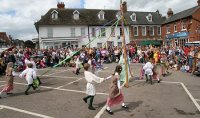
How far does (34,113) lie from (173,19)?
39.9 m

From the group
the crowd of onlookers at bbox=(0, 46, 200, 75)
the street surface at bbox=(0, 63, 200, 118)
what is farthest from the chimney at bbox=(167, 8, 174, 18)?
the street surface at bbox=(0, 63, 200, 118)

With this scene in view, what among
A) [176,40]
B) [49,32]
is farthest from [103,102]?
[176,40]

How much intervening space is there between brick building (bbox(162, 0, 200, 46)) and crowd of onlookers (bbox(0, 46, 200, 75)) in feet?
42.5

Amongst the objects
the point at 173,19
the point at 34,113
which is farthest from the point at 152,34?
the point at 34,113

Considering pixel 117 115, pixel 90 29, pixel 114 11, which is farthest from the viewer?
pixel 114 11

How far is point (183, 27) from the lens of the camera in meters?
41.2

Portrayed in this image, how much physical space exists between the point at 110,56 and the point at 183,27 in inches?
771

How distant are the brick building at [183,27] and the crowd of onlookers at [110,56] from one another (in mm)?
12948

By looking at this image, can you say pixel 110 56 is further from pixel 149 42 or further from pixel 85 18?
pixel 149 42

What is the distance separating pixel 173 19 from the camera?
44.5m

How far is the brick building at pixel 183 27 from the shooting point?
123 ft

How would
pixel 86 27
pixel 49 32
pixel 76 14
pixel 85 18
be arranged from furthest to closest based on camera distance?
pixel 85 18 → pixel 76 14 → pixel 86 27 → pixel 49 32

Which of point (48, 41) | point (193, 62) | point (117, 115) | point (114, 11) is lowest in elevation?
point (117, 115)

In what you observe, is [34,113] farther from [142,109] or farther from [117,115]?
[142,109]
